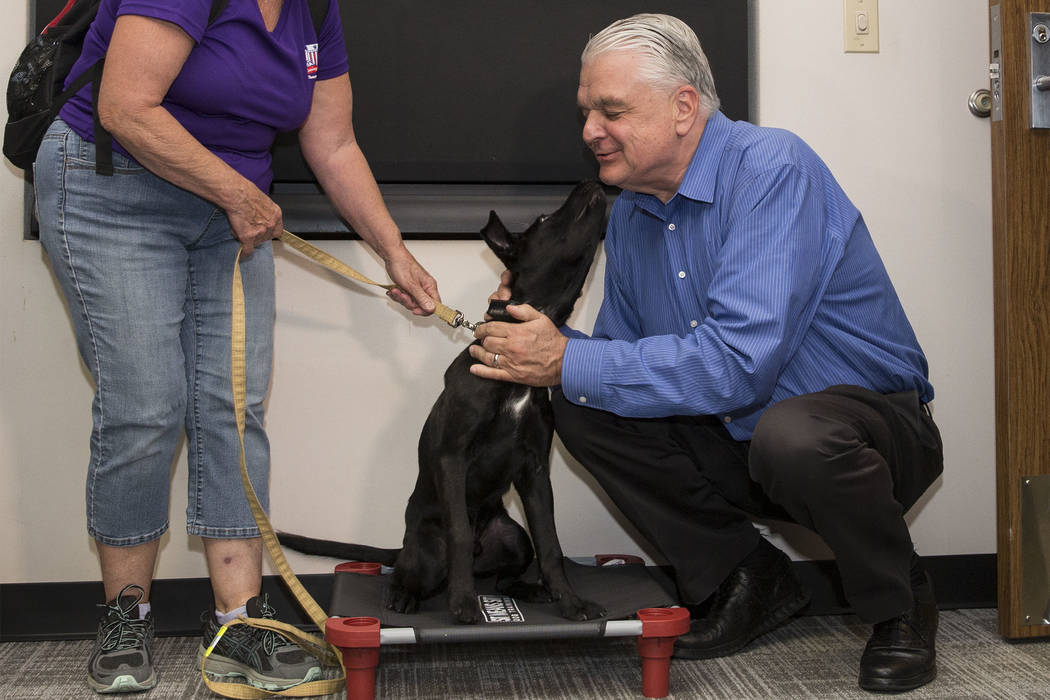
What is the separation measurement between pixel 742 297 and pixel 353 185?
2.88 ft

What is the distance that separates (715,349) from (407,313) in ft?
2.86

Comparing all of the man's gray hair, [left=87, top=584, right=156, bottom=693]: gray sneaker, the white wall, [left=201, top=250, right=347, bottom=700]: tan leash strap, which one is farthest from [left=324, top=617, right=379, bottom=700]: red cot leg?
the man's gray hair

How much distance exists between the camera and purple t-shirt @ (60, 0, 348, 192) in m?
1.59

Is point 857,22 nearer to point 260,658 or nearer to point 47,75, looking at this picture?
point 47,75

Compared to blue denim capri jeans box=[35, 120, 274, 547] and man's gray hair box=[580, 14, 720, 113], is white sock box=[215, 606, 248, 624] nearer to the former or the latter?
blue denim capri jeans box=[35, 120, 274, 547]

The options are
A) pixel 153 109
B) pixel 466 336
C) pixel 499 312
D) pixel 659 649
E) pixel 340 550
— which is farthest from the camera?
pixel 466 336

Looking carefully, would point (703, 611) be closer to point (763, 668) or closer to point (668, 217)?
point (763, 668)

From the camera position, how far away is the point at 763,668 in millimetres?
1825

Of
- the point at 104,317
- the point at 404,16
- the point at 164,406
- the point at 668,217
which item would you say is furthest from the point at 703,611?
the point at 404,16

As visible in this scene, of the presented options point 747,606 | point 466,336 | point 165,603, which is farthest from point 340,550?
point 747,606

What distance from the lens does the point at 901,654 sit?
171 centimetres

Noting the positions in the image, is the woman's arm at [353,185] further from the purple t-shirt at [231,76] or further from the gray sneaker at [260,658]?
the gray sneaker at [260,658]

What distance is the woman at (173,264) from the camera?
1.58 metres

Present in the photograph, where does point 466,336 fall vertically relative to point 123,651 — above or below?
above
